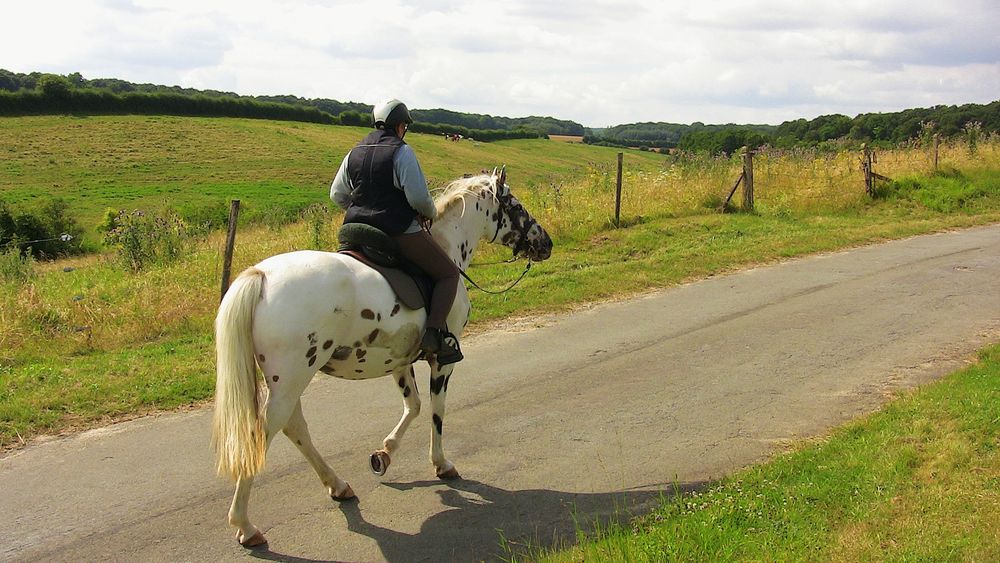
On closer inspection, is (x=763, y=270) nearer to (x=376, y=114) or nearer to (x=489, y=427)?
(x=489, y=427)

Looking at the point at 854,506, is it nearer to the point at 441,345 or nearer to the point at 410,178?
the point at 441,345

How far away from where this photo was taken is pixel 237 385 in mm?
4727

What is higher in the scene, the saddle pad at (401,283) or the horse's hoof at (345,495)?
the saddle pad at (401,283)

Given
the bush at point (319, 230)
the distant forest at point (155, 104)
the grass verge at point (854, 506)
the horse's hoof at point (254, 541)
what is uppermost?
the distant forest at point (155, 104)

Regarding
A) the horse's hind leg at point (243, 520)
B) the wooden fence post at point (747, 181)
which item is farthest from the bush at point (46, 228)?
the horse's hind leg at point (243, 520)

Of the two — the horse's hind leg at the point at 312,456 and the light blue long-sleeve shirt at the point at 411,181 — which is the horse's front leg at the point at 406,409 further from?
the light blue long-sleeve shirt at the point at 411,181

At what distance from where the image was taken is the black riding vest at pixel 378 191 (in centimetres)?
554

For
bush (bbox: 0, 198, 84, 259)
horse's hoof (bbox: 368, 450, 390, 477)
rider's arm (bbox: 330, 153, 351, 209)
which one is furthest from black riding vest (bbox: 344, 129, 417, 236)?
bush (bbox: 0, 198, 84, 259)

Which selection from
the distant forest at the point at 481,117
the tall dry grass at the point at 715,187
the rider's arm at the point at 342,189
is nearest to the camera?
the rider's arm at the point at 342,189

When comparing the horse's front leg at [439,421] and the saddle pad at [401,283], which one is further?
the horse's front leg at [439,421]

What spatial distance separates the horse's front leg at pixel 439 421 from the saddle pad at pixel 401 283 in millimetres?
672

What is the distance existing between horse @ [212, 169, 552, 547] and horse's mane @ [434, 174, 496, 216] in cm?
122

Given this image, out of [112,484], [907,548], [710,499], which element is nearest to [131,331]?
[112,484]

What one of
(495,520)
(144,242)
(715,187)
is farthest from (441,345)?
(715,187)
